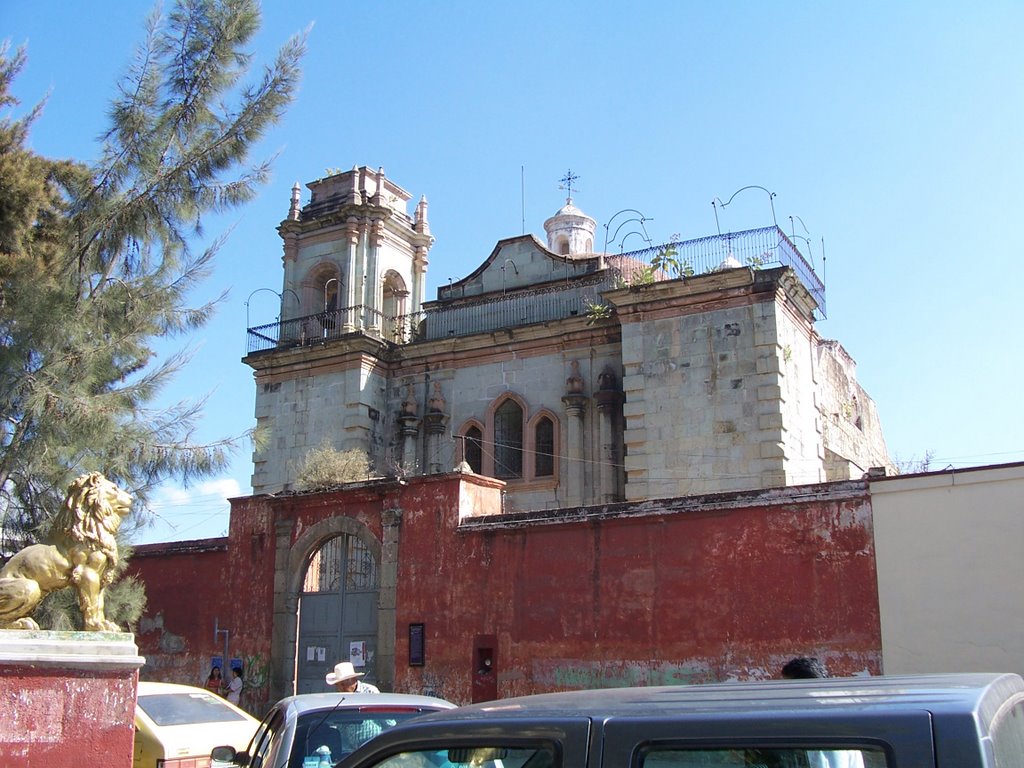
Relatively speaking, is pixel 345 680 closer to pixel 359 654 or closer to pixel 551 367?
pixel 359 654

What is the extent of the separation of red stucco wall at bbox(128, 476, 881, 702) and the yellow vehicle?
516 cm

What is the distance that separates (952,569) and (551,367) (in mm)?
12407

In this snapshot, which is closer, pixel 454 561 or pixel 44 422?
pixel 44 422

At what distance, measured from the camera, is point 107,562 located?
29.5 ft

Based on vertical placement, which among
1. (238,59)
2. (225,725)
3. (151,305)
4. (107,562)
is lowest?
(225,725)

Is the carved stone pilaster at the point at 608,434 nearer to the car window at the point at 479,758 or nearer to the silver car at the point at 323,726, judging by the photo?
the silver car at the point at 323,726

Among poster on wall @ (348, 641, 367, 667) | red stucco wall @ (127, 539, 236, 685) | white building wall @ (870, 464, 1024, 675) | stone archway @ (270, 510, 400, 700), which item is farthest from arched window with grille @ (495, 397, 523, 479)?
white building wall @ (870, 464, 1024, 675)

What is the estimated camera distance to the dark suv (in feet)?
7.89

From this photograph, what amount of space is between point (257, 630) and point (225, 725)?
7641mm

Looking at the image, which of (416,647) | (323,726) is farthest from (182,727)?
(416,647)

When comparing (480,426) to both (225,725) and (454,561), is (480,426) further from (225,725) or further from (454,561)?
(225,725)

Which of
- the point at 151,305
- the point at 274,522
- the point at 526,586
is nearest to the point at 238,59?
the point at 151,305

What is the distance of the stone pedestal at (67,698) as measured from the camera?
24.9 ft

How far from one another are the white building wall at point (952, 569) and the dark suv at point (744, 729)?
30.9 feet
